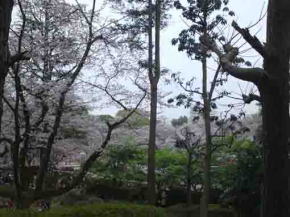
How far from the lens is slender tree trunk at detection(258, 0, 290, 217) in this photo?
145 inches

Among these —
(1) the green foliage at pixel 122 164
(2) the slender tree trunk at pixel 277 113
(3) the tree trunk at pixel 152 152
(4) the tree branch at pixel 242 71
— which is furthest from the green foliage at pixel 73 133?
(2) the slender tree trunk at pixel 277 113

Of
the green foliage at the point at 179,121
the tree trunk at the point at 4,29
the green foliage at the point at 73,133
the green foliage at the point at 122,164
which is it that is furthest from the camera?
the green foliage at the point at 179,121

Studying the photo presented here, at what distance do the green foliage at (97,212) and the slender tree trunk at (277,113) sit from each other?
12.1 ft

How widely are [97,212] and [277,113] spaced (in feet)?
13.8

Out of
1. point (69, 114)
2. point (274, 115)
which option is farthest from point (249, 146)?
point (274, 115)

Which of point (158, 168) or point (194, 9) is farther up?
point (194, 9)

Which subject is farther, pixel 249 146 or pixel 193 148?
pixel 193 148

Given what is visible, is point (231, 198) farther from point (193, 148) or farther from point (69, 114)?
point (69, 114)

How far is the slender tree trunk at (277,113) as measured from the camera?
145 inches

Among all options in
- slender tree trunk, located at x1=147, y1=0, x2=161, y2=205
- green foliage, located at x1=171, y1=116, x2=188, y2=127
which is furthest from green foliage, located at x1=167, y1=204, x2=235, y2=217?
green foliage, located at x1=171, y1=116, x2=188, y2=127

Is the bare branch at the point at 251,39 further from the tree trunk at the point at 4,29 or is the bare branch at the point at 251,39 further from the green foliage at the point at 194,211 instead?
the green foliage at the point at 194,211

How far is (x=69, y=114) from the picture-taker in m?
13.0

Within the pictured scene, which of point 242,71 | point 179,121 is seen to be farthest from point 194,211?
point 179,121

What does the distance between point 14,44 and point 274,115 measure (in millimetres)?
8121
